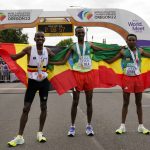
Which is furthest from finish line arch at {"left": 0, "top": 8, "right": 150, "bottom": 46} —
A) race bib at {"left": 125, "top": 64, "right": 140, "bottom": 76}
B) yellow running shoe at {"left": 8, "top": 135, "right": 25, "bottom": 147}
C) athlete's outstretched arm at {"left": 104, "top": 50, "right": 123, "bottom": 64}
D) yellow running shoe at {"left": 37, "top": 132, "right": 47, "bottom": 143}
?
yellow running shoe at {"left": 8, "top": 135, "right": 25, "bottom": 147}

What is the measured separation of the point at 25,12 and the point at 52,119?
16641 millimetres

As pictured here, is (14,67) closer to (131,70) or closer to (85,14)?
(131,70)

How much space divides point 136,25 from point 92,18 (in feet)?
8.84

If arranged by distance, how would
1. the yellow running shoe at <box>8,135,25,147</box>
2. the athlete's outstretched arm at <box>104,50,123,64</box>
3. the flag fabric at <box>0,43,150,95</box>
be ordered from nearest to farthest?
the yellow running shoe at <box>8,135,25,147</box> < the flag fabric at <box>0,43,150,95</box> < the athlete's outstretched arm at <box>104,50,123,64</box>

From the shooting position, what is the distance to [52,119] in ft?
37.8

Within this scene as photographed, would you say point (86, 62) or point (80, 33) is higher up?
point (80, 33)

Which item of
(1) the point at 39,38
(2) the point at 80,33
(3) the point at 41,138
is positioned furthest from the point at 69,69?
(3) the point at 41,138

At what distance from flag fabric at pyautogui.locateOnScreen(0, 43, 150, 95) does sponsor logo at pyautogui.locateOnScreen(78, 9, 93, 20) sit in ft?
57.1

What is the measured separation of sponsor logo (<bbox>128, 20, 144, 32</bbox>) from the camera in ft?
88.2

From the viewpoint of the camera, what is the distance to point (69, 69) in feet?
30.0

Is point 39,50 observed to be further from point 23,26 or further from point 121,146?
point 23,26

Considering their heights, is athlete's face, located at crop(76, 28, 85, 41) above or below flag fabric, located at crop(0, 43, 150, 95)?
above

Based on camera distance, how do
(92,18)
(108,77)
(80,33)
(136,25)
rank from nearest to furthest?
(80,33) < (108,77) < (136,25) < (92,18)

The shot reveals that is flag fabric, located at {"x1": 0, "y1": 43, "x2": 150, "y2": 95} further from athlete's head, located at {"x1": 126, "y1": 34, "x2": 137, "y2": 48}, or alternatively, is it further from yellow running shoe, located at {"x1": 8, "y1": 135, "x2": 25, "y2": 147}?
yellow running shoe, located at {"x1": 8, "y1": 135, "x2": 25, "y2": 147}
